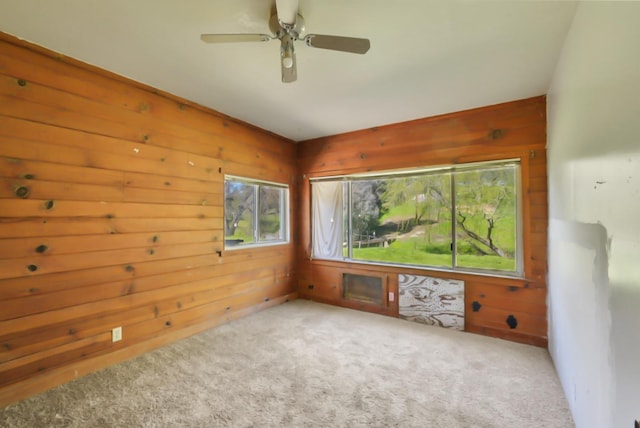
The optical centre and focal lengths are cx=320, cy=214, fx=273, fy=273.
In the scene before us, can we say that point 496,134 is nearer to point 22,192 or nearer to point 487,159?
point 487,159

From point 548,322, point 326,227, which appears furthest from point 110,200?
point 548,322

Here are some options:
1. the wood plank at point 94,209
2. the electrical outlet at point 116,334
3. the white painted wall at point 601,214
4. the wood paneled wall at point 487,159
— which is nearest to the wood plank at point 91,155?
the wood plank at point 94,209

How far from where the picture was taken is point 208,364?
97.4 inches

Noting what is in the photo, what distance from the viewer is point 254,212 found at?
4016 millimetres

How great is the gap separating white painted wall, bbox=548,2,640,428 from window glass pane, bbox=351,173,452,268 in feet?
4.68

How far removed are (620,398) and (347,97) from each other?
9.45 ft

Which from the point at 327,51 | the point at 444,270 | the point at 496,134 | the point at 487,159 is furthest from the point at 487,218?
the point at 327,51

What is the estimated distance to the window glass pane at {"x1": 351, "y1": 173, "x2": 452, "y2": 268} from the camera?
11.6 ft

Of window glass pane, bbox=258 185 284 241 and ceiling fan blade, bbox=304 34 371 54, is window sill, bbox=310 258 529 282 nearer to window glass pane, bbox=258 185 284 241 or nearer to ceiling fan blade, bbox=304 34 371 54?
window glass pane, bbox=258 185 284 241

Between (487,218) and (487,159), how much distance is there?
69 cm

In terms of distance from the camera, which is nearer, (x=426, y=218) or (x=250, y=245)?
(x=426, y=218)

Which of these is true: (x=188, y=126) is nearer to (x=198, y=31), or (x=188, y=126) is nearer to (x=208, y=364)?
(x=198, y=31)

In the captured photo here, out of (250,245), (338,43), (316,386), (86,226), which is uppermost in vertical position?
(338,43)

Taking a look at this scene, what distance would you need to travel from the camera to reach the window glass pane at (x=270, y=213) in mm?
4141
